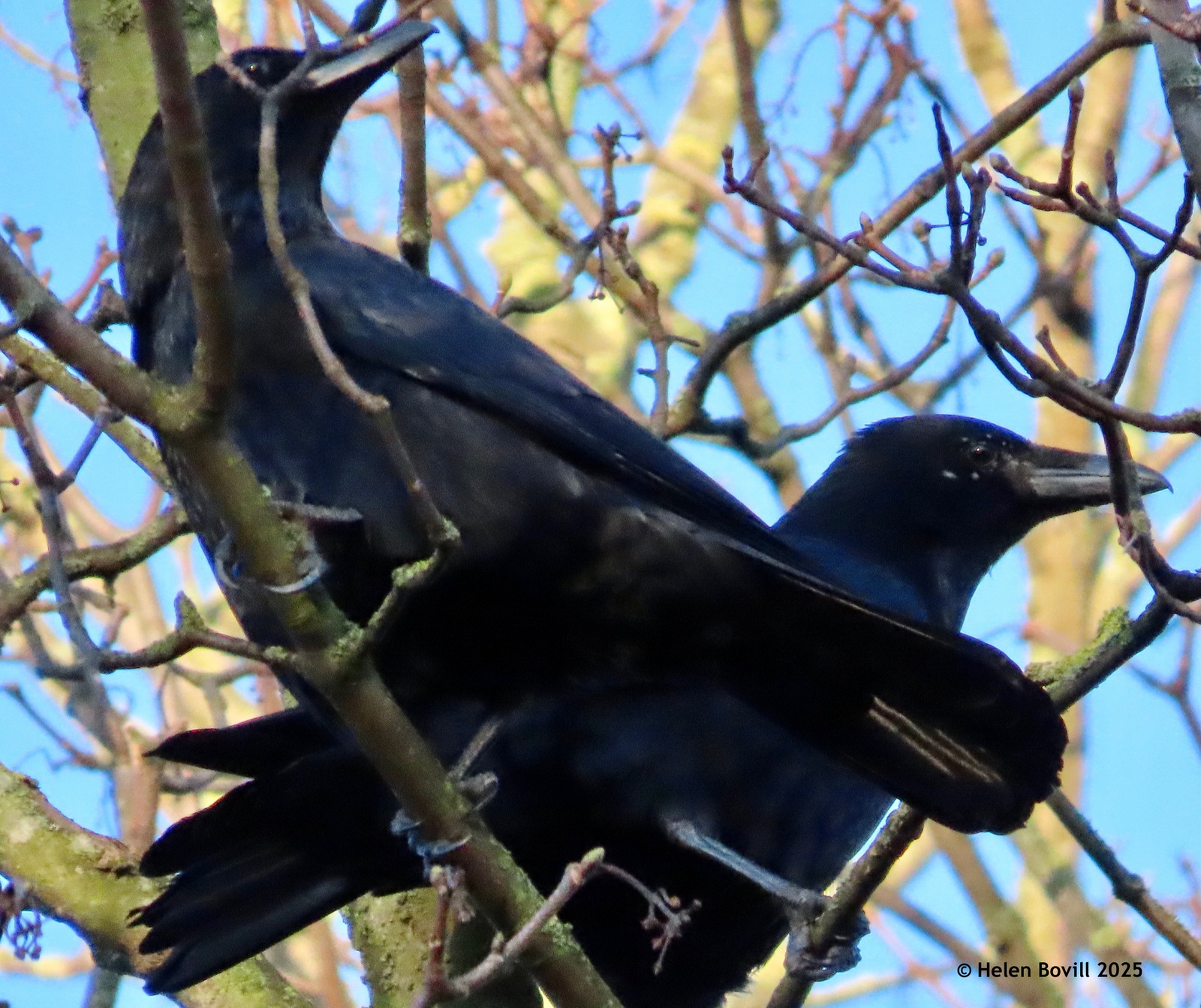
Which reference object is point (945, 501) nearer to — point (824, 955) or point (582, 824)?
point (582, 824)

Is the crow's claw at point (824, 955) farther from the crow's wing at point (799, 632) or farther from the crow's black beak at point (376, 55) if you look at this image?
the crow's black beak at point (376, 55)

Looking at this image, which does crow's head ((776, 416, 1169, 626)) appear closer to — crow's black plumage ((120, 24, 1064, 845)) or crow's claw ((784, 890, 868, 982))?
crow's black plumage ((120, 24, 1064, 845))

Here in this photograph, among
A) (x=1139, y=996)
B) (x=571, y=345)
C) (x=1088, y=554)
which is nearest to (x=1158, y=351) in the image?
(x=1088, y=554)

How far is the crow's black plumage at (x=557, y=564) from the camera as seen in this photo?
3299 millimetres

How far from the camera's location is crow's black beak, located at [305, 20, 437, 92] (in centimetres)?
350

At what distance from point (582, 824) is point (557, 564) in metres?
0.76

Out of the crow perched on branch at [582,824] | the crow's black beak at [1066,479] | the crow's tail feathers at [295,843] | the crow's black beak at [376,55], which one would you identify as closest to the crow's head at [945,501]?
the crow's black beak at [1066,479]

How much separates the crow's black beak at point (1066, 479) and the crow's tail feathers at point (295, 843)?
2.13 metres

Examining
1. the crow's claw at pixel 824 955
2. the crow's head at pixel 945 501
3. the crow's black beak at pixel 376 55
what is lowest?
the crow's claw at pixel 824 955

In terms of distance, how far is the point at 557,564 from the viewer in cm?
335

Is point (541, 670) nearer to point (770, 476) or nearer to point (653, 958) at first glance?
point (653, 958)

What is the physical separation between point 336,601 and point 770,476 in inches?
120

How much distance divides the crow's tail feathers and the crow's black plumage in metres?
0.37

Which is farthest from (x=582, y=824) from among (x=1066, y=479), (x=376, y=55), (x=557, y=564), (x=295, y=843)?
(x=1066, y=479)
